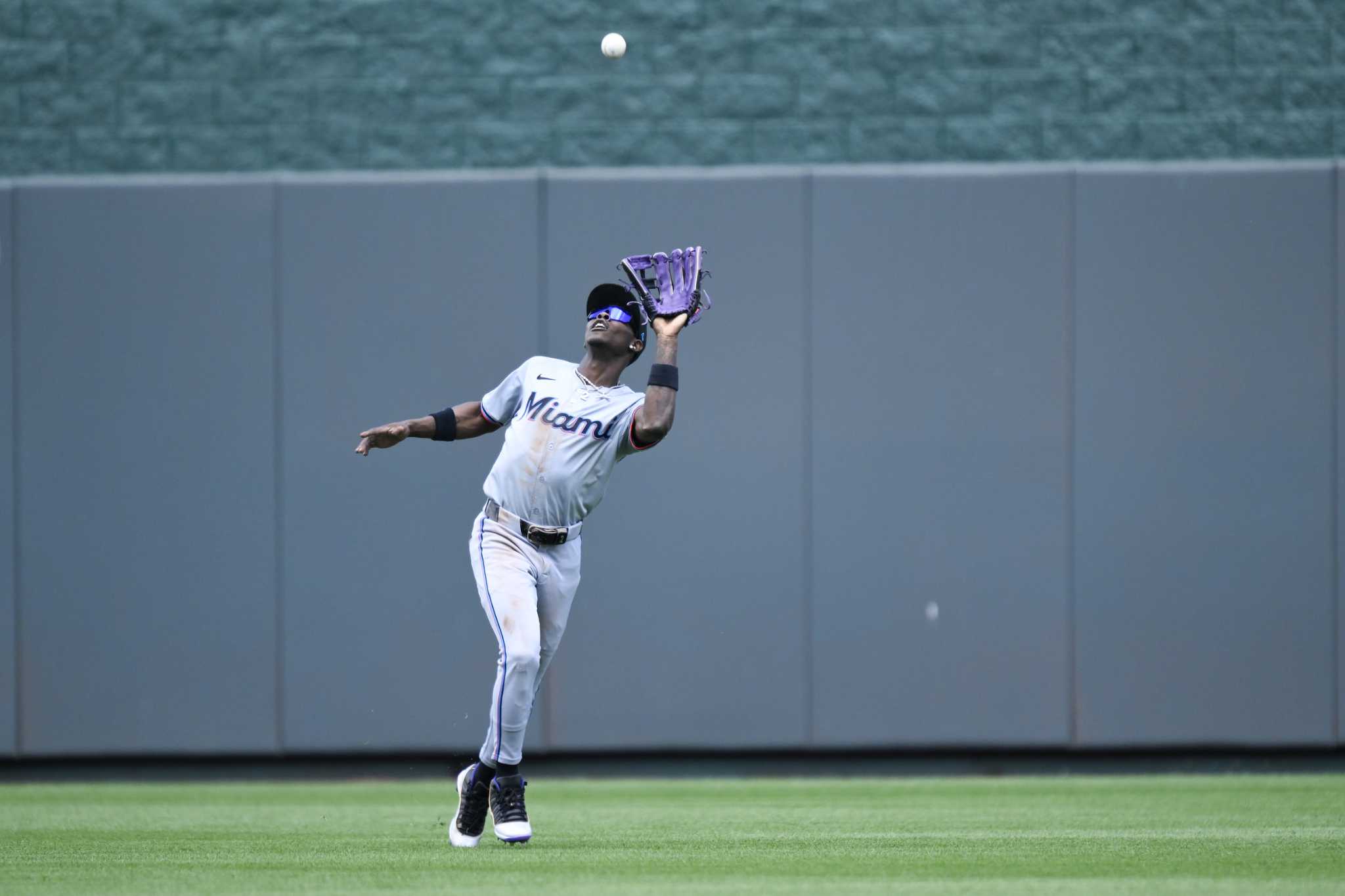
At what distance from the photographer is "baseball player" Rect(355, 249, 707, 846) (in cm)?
584

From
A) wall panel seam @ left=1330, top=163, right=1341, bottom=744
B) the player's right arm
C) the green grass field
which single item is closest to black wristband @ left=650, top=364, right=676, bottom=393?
the player's right arm

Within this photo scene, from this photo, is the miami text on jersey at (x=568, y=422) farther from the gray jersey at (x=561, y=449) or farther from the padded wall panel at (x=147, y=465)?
the padded wall panel at (x=147, y=465)

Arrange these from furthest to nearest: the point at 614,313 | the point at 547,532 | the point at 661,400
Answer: the point at 614,313 < the point at 547,532 < the point at 661,400

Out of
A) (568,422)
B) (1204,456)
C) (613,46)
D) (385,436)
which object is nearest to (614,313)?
(568,422)

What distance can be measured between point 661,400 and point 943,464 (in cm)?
400

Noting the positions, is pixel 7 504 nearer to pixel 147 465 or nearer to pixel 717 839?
pixel 147 465

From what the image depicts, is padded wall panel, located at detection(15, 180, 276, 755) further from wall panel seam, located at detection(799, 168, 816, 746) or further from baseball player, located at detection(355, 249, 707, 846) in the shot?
baseball player, located at detection(355, 249, 707, 846)

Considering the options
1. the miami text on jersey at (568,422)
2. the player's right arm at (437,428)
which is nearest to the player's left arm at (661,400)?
the miami text on jersey at (568,422)

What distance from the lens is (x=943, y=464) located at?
31.2ft

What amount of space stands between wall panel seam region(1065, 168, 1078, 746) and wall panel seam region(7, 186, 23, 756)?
5555mm

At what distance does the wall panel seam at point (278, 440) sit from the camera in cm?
955

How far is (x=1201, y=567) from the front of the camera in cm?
948

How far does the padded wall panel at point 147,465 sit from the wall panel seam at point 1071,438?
4209mm

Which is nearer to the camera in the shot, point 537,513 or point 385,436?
point 537,513
